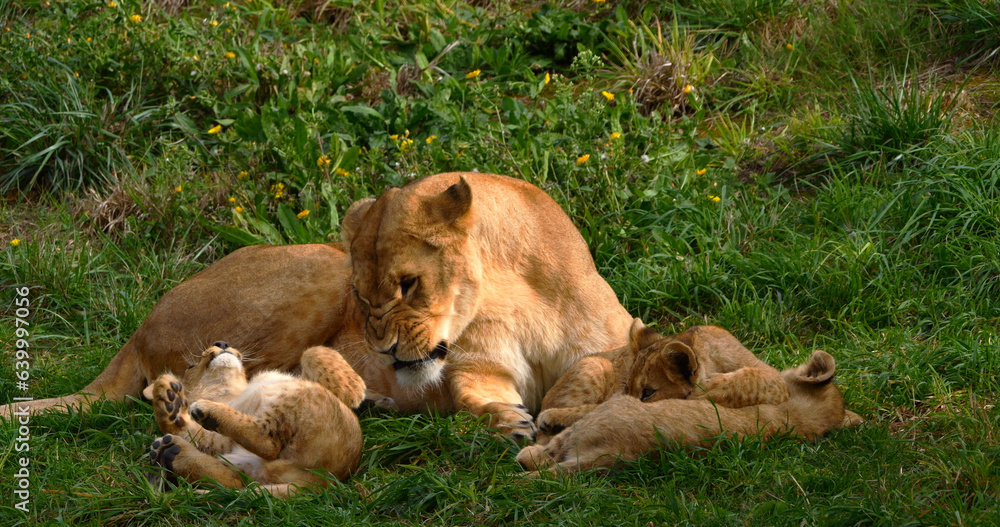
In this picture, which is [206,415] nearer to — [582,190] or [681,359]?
[681,359]

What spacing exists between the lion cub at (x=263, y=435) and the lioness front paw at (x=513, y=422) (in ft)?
1.92

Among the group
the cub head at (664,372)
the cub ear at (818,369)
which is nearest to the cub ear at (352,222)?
the cub head at (664,372)

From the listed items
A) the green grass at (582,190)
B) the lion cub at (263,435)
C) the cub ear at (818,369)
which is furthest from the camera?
the cub ear at (818,369)

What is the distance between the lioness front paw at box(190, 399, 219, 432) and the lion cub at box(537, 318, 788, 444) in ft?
4.08

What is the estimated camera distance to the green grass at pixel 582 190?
365 centimetres

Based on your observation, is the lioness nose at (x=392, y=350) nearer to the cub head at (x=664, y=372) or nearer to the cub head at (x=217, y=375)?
the cub head at (x=217, y=375)

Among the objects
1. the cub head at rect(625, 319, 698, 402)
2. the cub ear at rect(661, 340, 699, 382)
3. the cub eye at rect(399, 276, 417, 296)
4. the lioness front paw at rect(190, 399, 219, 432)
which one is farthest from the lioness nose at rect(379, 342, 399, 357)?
the cub ear at rect(661, 340, 699, 382)

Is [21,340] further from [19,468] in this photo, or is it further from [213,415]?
[213,415]

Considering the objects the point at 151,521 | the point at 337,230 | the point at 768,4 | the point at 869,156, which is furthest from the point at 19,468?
the point at 768,4

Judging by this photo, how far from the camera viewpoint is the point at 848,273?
5148 millimetres

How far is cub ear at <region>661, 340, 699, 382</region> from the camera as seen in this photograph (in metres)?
3.92

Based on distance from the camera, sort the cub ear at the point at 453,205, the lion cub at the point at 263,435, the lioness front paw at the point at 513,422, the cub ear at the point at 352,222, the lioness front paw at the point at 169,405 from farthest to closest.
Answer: the cub ear at the point at 352,222 < the cub ear at the point at 453,205 < the lioness front paw at the point at 513,422 < the lioness front paw at the point at 169,405 < the lion cub at the point at 263,435

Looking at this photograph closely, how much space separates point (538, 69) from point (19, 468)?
15.2 ft

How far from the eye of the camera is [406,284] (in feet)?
13.9
